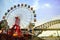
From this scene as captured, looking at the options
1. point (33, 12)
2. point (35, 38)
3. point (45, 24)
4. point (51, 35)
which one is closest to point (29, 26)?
point (33, 12)

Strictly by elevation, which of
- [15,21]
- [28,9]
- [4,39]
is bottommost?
[4,39]

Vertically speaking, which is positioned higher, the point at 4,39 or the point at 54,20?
the point at 54,20

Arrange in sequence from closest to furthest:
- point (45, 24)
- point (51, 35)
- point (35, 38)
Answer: point (35, 38) → point (45, 24) → point (51, 35)

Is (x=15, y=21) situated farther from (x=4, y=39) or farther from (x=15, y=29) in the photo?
(x=4, y=39)

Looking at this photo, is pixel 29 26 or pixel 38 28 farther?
pixel 38 28

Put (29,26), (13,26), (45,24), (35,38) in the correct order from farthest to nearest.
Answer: (45,24)
(35,38)
(29,26)
(13,26)

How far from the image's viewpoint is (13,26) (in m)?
29.5

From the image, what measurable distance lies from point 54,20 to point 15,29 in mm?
11538

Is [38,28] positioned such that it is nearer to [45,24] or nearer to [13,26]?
[45,24]

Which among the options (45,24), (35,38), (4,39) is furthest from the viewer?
(45,24)

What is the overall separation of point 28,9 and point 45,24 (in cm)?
732

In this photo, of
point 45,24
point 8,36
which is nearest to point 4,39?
point 8,36

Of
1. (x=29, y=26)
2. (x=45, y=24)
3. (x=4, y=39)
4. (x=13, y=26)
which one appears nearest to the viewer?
(x=4, y=39)

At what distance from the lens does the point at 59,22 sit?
130ft
